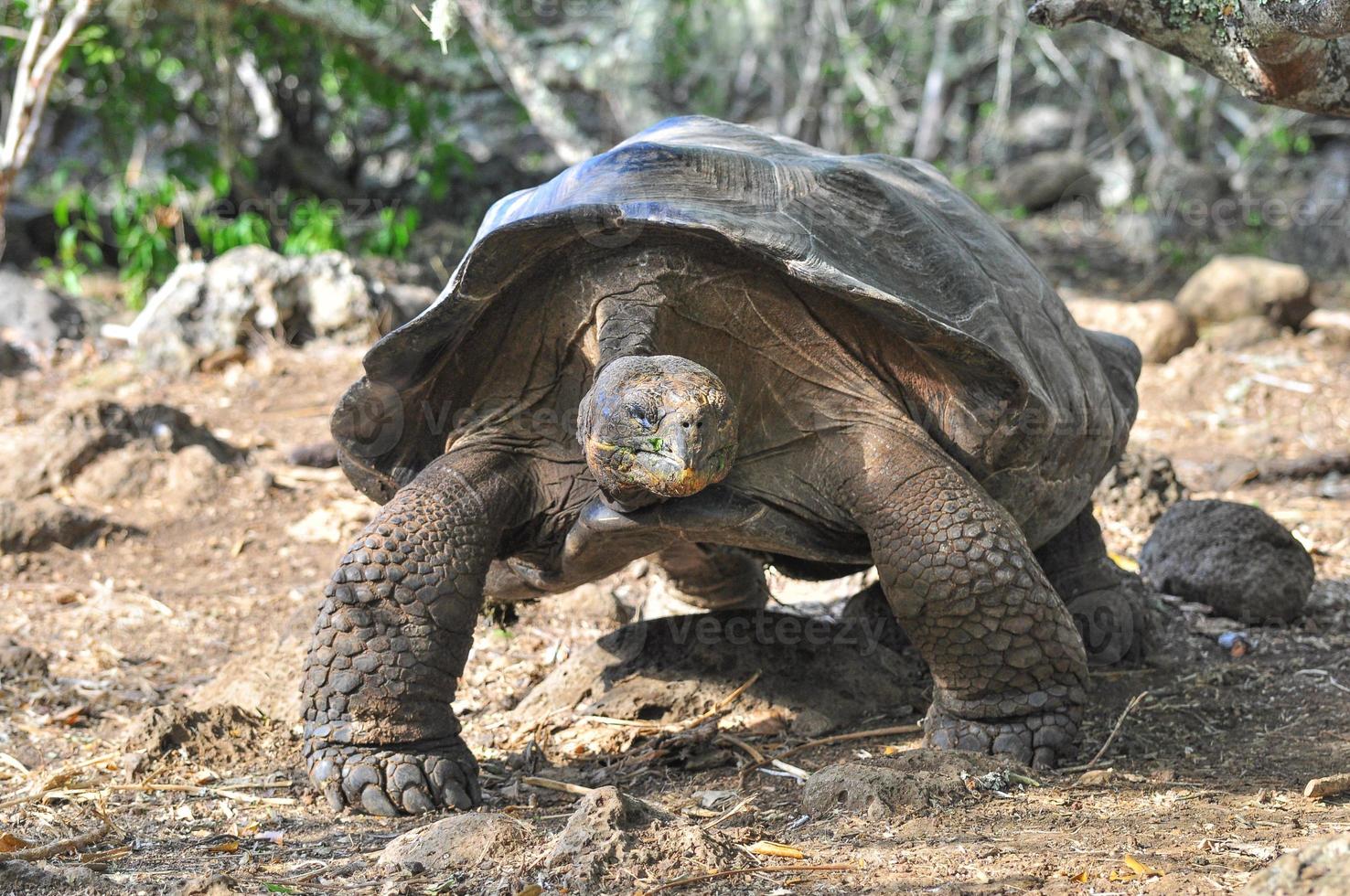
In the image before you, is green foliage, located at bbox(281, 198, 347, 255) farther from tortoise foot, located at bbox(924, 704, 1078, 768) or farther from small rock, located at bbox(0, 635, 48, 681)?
tortoise foot, located at bbox(924, 704, 1078, 768)

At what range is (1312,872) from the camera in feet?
5.85

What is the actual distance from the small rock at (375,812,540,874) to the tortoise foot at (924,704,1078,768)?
116cm

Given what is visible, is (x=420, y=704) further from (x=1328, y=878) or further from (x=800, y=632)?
(x=1328, y=878)

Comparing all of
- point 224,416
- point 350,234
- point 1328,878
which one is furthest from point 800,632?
point 350,234

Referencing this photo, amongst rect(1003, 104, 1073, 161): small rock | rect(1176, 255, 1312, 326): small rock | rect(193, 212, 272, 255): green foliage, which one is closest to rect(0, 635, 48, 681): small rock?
rect(193, 212, 272, 255): green foliage

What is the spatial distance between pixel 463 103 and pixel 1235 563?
12374mm

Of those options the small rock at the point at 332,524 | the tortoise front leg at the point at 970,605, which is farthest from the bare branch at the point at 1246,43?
the small rock at the point at 332,524

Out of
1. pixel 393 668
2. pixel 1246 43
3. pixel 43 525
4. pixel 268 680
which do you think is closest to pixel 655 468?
pixel 393 668

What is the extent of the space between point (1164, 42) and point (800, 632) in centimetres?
201

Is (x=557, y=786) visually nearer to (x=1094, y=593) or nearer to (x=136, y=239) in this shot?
(x=1094, y=593)

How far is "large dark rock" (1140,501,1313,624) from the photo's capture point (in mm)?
4660

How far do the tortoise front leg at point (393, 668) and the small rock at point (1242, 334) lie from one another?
22.0 ft

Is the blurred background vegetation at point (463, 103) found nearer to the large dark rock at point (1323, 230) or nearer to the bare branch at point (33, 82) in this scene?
the large dark rock at point (1323, 230)

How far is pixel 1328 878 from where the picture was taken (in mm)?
1756
